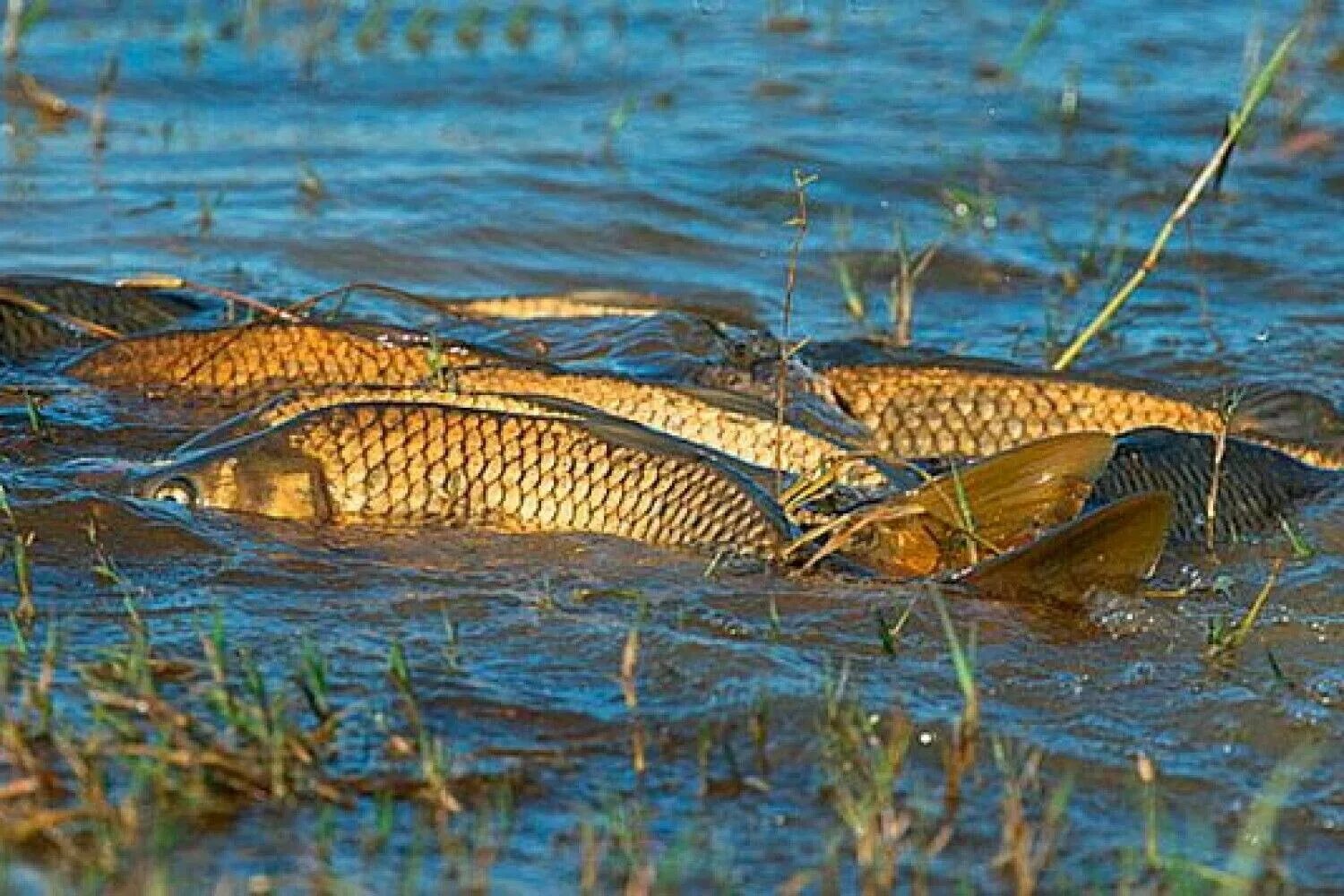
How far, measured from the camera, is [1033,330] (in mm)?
7715

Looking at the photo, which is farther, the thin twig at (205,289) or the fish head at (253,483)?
the thin twig at (205,289)

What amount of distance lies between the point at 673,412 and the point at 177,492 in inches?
49.3

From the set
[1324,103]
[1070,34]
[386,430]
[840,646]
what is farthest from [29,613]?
[1070,34]

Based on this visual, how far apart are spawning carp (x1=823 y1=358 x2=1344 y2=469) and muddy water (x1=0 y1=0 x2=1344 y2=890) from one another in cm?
52

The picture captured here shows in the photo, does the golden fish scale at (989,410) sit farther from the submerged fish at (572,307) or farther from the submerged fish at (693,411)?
the submerged fish at (572,307)

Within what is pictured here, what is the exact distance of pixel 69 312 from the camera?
6.58 m

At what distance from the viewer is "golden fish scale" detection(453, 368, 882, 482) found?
5.65m

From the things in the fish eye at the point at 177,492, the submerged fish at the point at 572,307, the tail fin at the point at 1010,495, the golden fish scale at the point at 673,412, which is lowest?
the submerged fish at the point at 572,307

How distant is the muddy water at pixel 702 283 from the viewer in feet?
12.3

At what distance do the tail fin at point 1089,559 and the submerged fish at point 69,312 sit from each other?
2.70 meters

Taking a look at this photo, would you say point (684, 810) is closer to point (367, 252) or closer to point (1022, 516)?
point (1022, 516)

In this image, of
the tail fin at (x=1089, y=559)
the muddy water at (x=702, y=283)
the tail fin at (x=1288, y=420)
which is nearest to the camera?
the muddy water at (x=702, y=283)

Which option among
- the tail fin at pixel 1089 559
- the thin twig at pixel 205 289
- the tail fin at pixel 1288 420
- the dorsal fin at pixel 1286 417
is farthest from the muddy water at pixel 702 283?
the dorsal fin at pixel 1286 417

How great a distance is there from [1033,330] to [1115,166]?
2.17m
